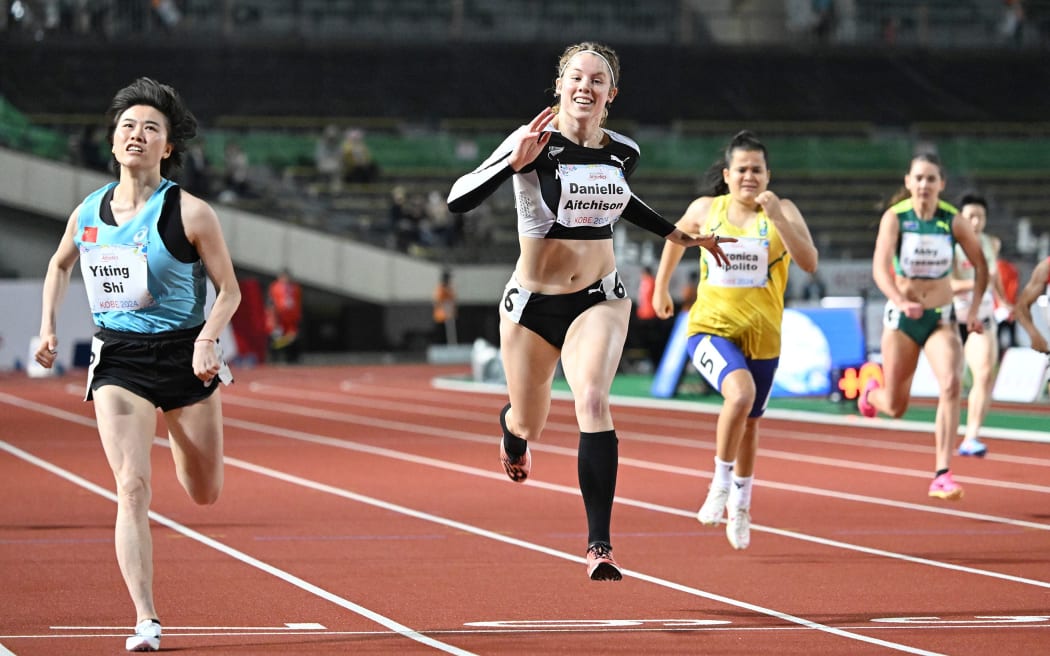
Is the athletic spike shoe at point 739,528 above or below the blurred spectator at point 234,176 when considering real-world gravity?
below

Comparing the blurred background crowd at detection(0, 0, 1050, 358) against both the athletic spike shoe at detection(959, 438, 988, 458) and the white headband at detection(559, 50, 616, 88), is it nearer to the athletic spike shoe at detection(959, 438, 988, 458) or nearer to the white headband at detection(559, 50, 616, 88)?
the athletic spike shoe at detection(959, 438, 988, 458)

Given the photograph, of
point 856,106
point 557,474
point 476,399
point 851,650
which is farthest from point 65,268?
point 856,106

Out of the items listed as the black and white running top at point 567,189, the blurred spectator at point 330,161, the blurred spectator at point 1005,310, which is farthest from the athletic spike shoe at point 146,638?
the blurred spectator at point 330,161

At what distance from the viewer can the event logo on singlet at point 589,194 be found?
22.2 feet

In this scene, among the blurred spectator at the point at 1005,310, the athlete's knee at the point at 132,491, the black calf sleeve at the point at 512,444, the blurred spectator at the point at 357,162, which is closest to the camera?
the athlete's knee at the point at 132,491

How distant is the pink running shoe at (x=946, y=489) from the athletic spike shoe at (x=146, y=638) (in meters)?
5.82

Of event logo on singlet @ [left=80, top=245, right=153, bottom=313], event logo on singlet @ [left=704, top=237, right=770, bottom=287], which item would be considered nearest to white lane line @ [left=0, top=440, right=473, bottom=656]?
event logo on singlet @ [left=80, top=245, right=153, bottom=313]

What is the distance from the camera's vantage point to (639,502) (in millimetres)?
11141

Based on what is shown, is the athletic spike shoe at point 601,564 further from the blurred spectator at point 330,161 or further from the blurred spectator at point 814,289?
the blurred spectator at point 330,161

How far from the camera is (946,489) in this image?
10.3m

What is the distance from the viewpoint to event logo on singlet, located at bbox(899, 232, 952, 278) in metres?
10.5

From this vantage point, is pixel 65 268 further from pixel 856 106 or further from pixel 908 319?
pixel 856 106

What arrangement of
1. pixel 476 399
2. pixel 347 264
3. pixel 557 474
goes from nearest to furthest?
pixel 557 474 < pixel 476 399 < pixel 347 264

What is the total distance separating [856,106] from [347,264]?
13195 mm
